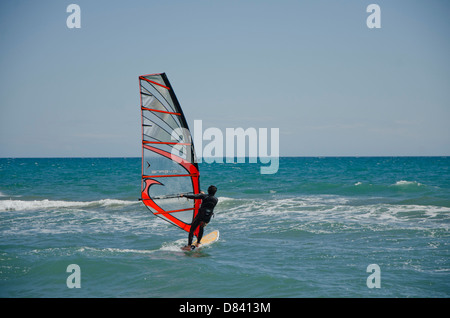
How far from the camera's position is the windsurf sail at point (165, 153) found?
698 cm

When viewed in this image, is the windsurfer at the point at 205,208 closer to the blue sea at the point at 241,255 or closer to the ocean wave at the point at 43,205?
the blue sea at the point at 241,255

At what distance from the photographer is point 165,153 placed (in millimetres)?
7320

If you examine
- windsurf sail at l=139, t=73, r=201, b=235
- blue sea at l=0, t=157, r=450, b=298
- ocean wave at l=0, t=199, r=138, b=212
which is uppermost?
windsurf sail at l=139, t=73, r=201, b=235

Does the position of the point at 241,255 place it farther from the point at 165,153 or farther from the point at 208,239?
the point at 165,153

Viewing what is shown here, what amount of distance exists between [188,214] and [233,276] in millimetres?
2263

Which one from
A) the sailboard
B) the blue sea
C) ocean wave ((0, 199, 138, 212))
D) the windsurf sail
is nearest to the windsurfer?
the windsurf sail

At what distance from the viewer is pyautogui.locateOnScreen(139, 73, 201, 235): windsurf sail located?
6.98 meters

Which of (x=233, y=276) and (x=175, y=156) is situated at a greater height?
(x=175, y=156)

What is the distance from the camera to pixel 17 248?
778 cm

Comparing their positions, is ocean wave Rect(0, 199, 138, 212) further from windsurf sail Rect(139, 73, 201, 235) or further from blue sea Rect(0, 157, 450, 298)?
windsurf sail Rect(139, 73, 201, 235)

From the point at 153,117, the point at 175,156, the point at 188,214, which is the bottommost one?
the point at 188,214
